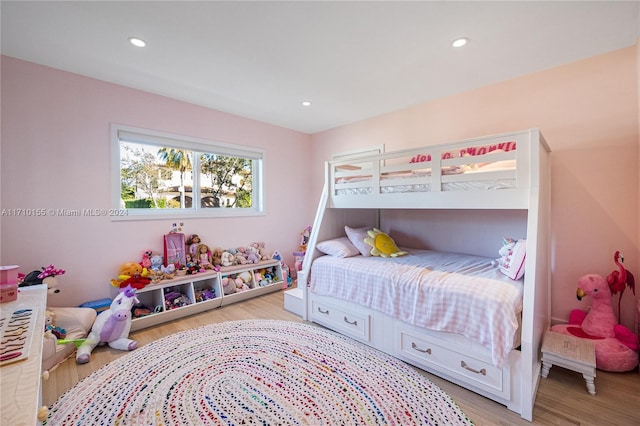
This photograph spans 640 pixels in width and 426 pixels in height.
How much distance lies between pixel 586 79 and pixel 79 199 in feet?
14.9

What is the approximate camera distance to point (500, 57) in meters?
2.17

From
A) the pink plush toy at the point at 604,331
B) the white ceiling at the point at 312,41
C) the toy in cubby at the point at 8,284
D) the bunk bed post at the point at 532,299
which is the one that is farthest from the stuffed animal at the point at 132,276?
the pink plush toy at the point at 604,331

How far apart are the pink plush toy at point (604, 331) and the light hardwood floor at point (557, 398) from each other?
3.6 inches

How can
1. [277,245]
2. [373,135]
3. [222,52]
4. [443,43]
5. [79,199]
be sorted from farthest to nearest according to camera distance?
[277,245] < [373,135] < [79,199] < [222,52] < [443,43]

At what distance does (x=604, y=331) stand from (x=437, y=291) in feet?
4.32

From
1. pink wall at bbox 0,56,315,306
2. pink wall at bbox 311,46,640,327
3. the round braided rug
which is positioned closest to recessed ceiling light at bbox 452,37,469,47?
pink wall at bbox 311,46,640,327

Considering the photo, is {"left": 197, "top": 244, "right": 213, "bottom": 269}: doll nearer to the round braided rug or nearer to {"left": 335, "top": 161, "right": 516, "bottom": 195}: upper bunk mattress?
the round braided rug

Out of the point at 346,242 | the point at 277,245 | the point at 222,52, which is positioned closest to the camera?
the point at 222,52

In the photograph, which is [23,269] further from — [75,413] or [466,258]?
[466,258]

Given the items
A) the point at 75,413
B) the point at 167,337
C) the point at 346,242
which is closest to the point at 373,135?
the point at 346,242

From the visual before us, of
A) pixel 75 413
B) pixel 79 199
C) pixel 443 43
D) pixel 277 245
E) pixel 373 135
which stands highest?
pixel 443 43

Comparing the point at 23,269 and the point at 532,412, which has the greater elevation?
the point at 23,269

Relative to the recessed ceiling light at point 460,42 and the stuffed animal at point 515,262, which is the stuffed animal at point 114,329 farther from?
the recessed ceiling light at point 460,42

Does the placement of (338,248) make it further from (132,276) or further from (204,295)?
(132,276)
